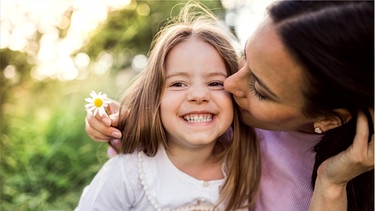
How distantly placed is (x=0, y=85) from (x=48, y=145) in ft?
3.57

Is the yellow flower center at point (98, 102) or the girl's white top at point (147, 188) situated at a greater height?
A: the yellow flower center at point (98, 102)

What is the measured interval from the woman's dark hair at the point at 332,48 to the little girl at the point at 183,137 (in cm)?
50

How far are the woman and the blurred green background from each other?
2131 mm

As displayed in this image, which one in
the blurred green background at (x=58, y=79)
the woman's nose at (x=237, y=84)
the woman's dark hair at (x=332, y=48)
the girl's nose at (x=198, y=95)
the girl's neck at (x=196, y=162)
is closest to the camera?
the woman's dark hair at (x=332, y=48)

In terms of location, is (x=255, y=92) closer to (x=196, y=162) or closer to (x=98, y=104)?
(x=196, y=162)

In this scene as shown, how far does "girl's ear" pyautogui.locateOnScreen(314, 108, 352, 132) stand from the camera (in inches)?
69.6

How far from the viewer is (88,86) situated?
4.85 metres

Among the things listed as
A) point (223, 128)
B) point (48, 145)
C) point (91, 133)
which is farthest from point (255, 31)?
point (48, 145)

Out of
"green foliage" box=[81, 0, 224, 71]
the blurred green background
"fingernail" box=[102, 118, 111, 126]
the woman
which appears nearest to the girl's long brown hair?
"fingernail" box=[102, 118, 111, 126]

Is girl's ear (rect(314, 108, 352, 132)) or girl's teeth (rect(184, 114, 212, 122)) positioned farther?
girl's teeth (rect(184, 114, 212, 122))

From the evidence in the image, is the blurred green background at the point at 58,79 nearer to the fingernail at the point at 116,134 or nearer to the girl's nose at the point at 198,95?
the fingernail at the point at 116,134

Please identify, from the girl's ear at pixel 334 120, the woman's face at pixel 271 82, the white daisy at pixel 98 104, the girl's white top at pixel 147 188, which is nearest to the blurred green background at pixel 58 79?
the girl's white top at pixel 147 188

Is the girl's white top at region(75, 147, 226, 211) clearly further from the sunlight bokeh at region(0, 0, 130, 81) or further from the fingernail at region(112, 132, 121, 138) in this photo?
the sunlight bokeh at region(0, 0, 130, 81)

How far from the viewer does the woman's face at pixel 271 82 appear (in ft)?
5.57
